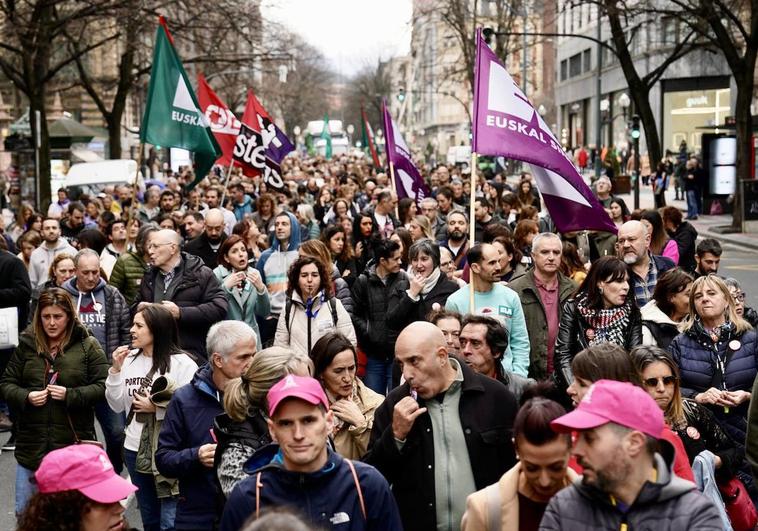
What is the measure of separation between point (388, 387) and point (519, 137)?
2.31m

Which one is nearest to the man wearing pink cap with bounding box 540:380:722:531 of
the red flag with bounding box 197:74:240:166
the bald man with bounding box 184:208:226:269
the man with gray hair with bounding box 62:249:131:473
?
the man with gray hair with bounding box 62:249:131:473

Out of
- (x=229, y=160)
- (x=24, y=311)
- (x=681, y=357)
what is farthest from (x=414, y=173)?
(x=681, y=357)

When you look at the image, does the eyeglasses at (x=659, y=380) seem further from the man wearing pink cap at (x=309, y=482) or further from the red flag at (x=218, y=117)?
the red flag at (x=218, y=117)

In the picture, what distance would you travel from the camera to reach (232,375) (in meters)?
5.87

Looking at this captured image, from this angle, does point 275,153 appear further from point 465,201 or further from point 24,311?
point 24,311

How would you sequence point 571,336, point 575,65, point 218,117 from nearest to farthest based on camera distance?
point 571,336, point 218,117, point 575,65

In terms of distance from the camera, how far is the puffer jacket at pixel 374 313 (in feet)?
31.5

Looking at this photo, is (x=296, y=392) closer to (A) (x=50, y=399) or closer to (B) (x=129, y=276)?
(A) (x=50, y=399)

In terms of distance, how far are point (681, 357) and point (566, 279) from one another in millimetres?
1735

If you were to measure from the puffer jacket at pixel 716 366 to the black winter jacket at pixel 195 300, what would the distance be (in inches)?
142

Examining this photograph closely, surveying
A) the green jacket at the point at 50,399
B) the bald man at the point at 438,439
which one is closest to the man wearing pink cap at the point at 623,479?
the bald man at the point at 438,439

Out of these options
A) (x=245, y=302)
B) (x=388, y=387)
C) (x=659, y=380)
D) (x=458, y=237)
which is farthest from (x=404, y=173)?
(x=659, y=380)

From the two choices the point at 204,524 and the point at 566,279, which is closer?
the point at 204,524

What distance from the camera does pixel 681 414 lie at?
5.74 m
